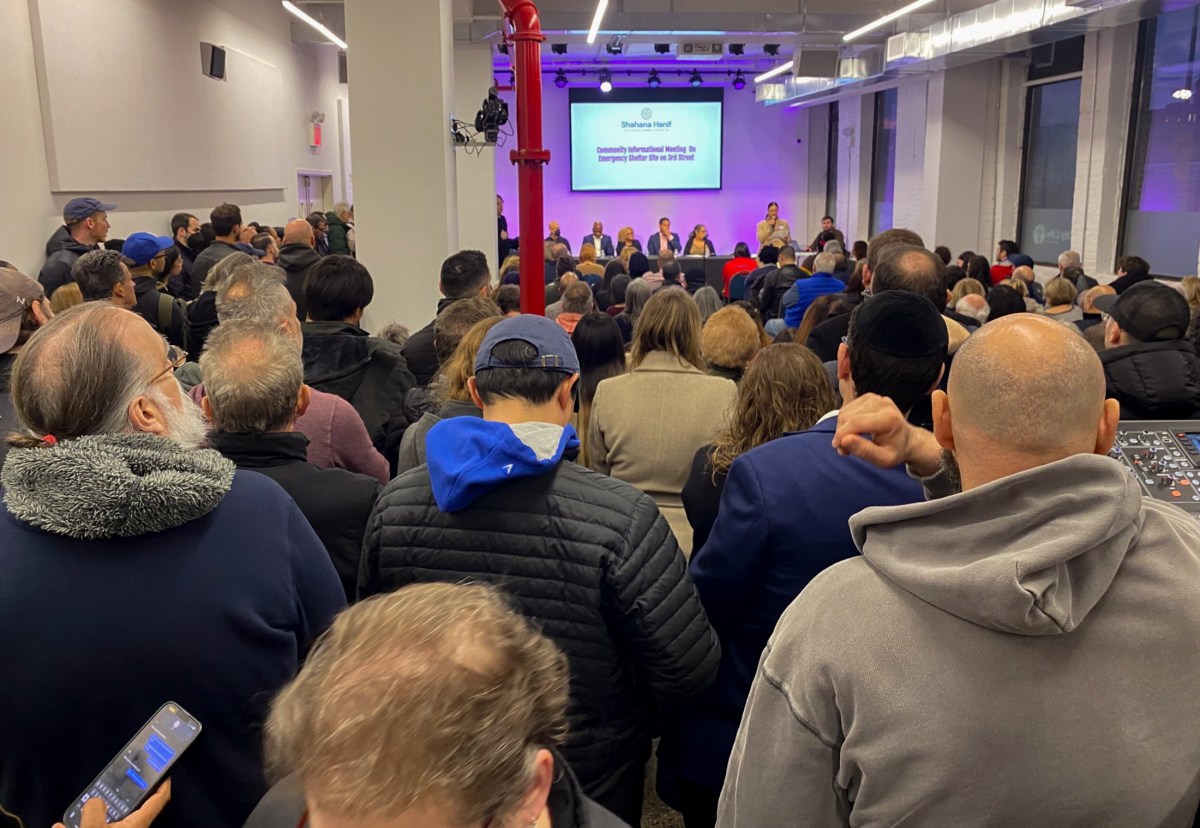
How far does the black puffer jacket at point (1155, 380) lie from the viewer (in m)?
2.93

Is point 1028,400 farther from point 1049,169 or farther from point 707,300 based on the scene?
point 1049,169

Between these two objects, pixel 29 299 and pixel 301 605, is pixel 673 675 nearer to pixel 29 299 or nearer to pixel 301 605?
pixel 301 605

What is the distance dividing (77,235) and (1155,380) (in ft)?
19.3

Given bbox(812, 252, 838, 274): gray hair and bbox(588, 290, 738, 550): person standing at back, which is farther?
bbox(812, 252, 838, 274): gray hair

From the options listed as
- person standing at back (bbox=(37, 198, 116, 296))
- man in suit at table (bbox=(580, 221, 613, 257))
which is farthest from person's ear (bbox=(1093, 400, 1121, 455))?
man in suit at table (bbox=(580, 221, 613, 257))

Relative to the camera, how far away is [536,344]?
6.19 feet

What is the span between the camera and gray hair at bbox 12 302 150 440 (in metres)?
1.46

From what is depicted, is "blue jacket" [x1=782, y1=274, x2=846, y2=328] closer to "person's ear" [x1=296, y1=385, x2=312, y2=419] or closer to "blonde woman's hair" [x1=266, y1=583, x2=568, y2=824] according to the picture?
"person's ear" [x1=296, y1=385, x2=312, y2=419]

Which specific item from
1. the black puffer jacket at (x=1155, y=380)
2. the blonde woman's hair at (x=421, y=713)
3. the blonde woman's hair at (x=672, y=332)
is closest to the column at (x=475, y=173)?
the blonde woman's hair at (x=672, y=332)

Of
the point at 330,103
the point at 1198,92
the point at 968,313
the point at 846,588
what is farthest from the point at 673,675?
the point at 330,103

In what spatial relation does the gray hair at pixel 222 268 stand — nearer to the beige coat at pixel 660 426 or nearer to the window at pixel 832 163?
the beige coat at pixel 660 426

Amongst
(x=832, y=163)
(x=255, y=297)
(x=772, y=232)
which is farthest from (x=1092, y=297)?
(x=832, y=163)

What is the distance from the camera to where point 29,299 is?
9.29 ft

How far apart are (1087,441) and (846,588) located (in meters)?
0.35
